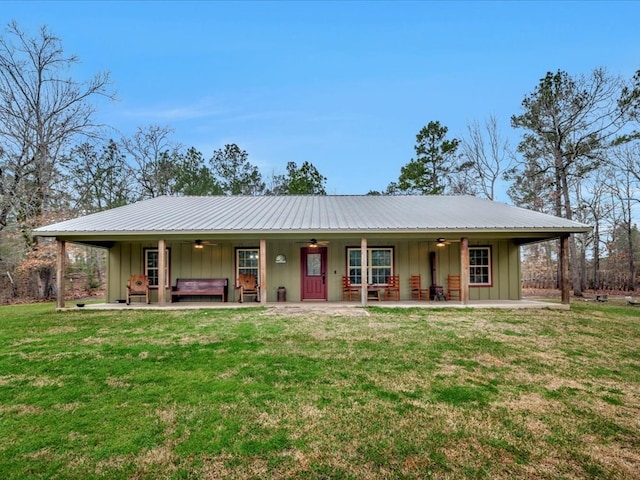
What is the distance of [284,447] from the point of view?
2.56 m

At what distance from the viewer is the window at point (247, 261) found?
35.9 ft

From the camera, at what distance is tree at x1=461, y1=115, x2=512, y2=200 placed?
65.4 ft

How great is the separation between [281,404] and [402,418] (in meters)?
1.13

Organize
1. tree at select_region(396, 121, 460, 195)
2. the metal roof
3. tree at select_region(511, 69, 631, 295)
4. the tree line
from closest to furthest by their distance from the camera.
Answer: the metal roof
tree at select_region(511, 69, 631, 295)
the tree line
tree at select_region(396, 121, 460, 195)

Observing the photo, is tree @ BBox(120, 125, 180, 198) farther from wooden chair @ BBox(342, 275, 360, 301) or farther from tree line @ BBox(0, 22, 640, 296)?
wooden chair @ BBox(342, 275, 360, 301)

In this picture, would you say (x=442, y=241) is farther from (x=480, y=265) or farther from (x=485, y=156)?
(x=485, y=156)

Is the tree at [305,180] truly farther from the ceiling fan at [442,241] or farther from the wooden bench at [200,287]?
the ceiling fan at [442,241]

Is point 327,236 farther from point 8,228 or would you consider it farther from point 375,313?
point 8,228

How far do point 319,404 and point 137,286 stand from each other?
847cm

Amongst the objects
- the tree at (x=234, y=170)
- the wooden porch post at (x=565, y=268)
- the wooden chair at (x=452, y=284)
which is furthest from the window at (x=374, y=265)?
the tree at (x=234, y=170)

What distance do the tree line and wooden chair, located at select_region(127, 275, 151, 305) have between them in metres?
6.70

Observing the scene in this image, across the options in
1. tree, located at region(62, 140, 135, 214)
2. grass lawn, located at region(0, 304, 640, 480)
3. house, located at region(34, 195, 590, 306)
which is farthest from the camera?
tree, located at region(62, 140, 135, 214)

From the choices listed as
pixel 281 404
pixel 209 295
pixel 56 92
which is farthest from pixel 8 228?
pixel 281 404

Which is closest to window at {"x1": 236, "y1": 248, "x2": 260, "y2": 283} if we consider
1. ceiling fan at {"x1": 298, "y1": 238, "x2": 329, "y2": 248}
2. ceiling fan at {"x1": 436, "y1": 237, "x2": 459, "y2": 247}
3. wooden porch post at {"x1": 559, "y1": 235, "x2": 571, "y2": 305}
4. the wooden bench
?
the wooden bench
